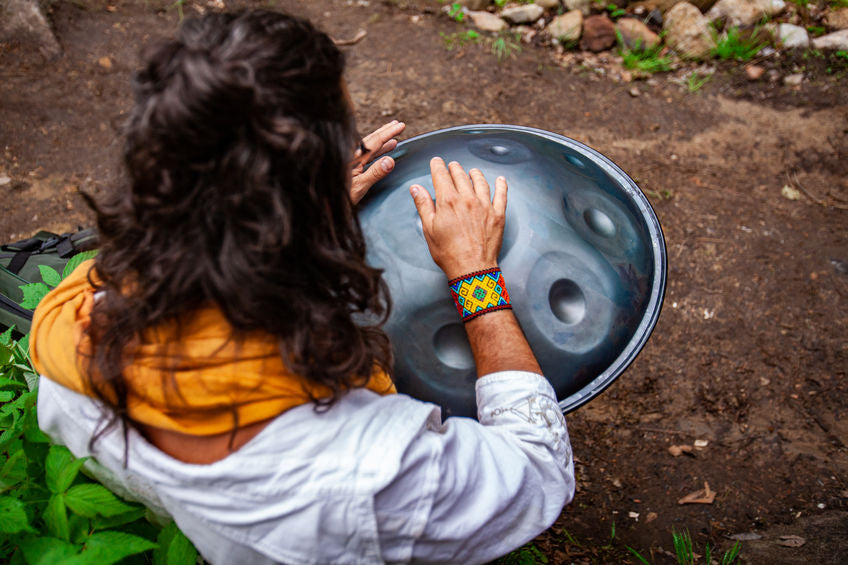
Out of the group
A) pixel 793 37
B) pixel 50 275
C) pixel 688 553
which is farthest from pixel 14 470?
pixel 793 37

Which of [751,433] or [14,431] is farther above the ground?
[14,431]

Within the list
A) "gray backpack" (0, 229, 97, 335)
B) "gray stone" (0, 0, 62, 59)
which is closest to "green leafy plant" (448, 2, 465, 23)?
"gray stone" (0, 0, 62, 59)

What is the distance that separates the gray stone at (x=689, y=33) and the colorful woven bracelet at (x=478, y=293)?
315 centimetres

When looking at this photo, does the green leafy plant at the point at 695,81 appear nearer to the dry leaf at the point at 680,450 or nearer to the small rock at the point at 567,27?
the small rock at the point at 567,27

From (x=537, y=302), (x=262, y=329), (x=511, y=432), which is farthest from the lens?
(x=537, y=302)

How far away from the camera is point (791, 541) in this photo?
1812 millimetres

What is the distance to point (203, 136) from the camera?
0.73m

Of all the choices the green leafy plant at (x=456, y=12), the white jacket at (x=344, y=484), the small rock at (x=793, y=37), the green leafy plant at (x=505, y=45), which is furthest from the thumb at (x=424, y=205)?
the small rock at (x=793, y=37)

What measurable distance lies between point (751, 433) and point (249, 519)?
2.06 metres

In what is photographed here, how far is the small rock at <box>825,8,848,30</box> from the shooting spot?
3.57m

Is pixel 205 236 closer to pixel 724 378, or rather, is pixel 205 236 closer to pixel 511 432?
pixel 511 432

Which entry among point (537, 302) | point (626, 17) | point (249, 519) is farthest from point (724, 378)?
point (626, 17)

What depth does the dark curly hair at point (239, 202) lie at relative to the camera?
0.73 m

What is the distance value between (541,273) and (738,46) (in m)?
3.10
